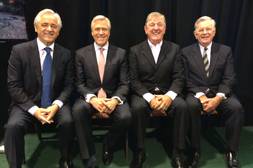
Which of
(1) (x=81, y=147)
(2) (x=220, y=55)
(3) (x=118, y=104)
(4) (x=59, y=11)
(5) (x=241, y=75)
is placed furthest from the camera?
(5) (x=241, y=75)

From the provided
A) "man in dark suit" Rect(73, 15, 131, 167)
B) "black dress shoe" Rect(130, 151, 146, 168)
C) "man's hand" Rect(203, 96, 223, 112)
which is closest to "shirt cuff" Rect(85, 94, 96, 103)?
"man in dark suit" Rect(73, 15, 131, 167)

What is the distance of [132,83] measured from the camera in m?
4.07

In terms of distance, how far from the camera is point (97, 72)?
3.96 meters

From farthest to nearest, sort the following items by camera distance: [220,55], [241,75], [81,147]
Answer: [241,75]
[220,55]
[81,147]

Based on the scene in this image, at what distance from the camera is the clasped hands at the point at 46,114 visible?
3.55m

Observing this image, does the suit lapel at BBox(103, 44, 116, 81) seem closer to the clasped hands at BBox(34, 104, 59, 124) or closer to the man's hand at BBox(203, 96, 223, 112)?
the clasped hands at BBox(34, 104, 59, 124)

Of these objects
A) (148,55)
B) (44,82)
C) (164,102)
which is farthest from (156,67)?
(44,82)

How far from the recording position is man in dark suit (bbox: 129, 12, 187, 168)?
3.71 metres

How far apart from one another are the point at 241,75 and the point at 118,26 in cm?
156

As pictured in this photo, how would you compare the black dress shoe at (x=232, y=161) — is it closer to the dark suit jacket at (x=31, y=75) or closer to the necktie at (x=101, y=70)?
the necktie at (x=101, y=70)

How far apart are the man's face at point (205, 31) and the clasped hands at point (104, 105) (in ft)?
3.58

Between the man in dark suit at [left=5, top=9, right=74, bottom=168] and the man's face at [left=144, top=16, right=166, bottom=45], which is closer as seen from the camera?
the man in dark suit at [left=5, top=9, right=74, bottom=168]

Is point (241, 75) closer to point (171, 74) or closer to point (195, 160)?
point (171, 74)

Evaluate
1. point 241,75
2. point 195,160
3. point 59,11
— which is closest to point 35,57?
point 59,11
